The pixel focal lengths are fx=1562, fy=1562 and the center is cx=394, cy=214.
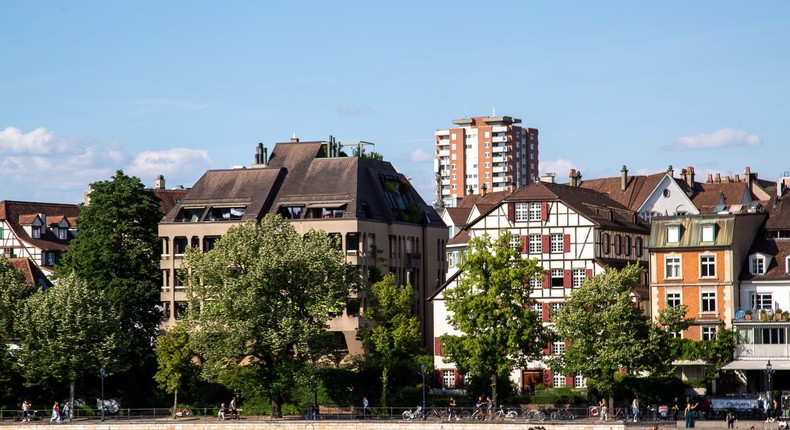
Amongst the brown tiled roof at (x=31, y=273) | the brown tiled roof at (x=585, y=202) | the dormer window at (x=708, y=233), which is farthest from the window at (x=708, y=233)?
the brown tiled roof at (x=31, y=273)

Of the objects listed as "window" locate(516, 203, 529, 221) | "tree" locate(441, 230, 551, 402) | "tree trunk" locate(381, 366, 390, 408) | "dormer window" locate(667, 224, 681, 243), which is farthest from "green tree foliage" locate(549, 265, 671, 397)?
"window" locate(516, 203, 529, 221)

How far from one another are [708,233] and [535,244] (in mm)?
13159

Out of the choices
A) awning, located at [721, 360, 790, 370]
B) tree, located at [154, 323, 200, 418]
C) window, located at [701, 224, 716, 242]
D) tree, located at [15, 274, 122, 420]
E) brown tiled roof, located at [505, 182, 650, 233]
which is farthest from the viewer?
brown tiled roof, located at [505, 182, 650, 233]

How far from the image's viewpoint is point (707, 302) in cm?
10294

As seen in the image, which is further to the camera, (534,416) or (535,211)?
(535,211)

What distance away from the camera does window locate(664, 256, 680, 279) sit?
104500 millimetres

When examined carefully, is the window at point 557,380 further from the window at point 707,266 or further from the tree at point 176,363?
the tree at point 176,363

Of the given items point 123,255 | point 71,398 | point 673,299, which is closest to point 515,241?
point 673,299

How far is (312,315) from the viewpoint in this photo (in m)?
96.0

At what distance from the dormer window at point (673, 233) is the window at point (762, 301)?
6404 mm

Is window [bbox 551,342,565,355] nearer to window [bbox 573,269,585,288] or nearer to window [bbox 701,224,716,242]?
window [bbox 573,269,585,288]

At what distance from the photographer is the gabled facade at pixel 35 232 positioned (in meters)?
150

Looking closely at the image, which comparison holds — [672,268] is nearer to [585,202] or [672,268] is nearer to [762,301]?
[762,301]

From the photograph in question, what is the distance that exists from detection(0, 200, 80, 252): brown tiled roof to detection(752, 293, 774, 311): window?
241 ft
